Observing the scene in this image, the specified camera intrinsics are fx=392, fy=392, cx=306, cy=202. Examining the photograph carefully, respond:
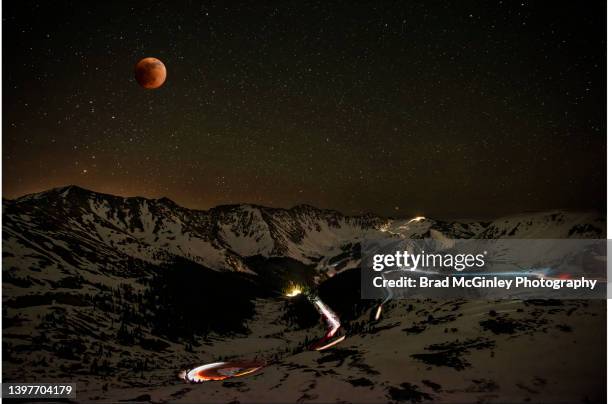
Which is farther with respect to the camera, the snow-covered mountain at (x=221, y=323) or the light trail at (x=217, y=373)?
the light trail at (x=217, y=373)

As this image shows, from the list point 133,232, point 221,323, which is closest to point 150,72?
point 221,323

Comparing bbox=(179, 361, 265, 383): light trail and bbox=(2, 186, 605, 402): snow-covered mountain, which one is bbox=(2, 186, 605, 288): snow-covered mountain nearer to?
bbox=(2, 186, 605, 402): snow-covered mountain

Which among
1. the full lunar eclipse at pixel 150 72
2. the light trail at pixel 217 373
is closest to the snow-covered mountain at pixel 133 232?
the light trail at pixel 217 373

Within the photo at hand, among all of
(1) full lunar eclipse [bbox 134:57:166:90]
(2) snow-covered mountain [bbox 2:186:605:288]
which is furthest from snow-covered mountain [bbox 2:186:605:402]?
(1) full lunar eclipse [bbox 134:57:166:90]

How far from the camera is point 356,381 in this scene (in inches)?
685

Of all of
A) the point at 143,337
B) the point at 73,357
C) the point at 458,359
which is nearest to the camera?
the point at 458,359

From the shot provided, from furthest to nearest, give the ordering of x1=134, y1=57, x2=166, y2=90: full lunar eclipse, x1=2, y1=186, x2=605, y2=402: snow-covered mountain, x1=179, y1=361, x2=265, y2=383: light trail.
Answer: x1=179, y1=361, x2=265, y2=383: light trail
x1=134, y1=57, x2=166, y2=90: full lunar eclipse
x1=2, y1=186, x2=605, y2=402: snow-covered mountain

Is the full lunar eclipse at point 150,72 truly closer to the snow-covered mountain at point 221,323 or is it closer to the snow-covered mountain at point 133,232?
the snow-covered mountain at point 221,323

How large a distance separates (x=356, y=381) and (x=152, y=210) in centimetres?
19480

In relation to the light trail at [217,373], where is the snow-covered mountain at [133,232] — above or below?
above

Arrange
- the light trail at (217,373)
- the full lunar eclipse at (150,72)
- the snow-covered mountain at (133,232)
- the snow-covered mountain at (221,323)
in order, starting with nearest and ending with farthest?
the snow-covered mountain at (221,323), the full lunar eclipse at (150,72), the light trail at (217,373), the snow-covered mountain at (133,232)

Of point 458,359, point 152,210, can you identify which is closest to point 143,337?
point 458,359

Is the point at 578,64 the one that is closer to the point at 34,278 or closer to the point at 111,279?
the point at 34,278

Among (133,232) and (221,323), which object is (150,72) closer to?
(221,323)
